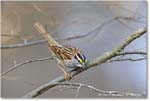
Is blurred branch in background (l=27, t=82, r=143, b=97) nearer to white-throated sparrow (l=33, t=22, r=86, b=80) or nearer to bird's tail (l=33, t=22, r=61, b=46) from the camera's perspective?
white-throated sparrow (l=33, t=22, r=86, b=80)

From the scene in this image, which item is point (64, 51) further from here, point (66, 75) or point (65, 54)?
point (66, 75)

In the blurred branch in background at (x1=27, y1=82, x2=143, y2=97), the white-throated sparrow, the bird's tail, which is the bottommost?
the blurred branch in background at (x1=27, y1=82, x2=143, y2=97)

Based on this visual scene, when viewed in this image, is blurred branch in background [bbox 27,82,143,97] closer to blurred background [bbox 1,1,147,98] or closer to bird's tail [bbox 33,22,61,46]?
blurred background [bbox 1,1,147,98]

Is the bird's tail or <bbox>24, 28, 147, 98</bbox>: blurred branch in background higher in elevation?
the bird's tail

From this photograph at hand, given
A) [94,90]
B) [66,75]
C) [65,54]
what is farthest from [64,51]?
[94,90]

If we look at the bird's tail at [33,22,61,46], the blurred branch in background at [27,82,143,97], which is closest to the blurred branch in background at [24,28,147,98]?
the blurred branch in background at [27,82,143,97]

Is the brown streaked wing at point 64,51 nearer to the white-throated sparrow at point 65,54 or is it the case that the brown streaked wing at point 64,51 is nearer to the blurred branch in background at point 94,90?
the white-throated sparrow at point 65,54

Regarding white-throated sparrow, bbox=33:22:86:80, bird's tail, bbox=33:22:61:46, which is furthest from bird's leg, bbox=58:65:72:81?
bird's tail, bbox=33:22:61:46

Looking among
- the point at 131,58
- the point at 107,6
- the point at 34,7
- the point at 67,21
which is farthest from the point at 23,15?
the point at 131,58
